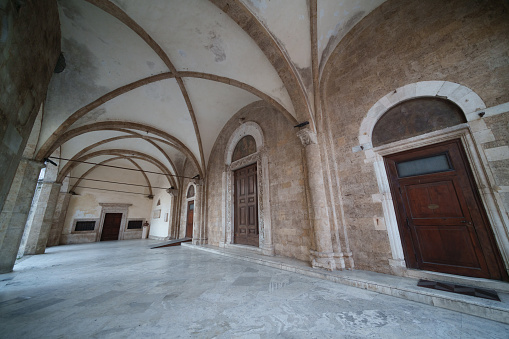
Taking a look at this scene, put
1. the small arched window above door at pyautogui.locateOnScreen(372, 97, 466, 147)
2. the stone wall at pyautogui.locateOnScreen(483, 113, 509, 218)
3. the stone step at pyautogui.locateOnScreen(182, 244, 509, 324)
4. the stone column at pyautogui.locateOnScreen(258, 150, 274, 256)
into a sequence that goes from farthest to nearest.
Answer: the stone column at pyautogui.locateOnScreen(258, 150, 274, 256) → the small arched window above door at pyautogui.locateOnScreen(372, 97, 466, 147) → the stone wall at pyautogui.locateOnScreen(483, 113, 509, 218) → the stone step at pyautogui.locateOnScreen(182, 244, 509, 324)

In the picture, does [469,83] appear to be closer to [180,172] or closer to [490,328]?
[490,328]

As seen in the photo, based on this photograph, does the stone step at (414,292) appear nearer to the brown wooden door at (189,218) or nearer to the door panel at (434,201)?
the door panel at (434,201)

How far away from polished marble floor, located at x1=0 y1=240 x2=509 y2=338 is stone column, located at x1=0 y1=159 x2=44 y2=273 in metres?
1.93

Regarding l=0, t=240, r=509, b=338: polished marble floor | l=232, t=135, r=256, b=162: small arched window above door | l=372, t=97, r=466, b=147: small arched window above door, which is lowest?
l=0, t=240, r=509, b=338: polished marble floor

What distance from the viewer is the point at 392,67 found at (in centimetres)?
371

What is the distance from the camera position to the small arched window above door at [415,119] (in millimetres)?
3115

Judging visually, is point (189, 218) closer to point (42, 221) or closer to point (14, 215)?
point (42, 221)

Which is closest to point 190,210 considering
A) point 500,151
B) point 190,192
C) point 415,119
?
point 190,192

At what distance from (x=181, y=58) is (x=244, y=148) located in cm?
360

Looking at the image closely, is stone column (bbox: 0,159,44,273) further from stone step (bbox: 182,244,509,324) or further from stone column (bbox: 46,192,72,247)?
stone column (bbox: 46,192,72,247)

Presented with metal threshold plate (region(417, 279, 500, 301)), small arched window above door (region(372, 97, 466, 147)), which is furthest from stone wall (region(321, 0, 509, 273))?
metal threshold plate (region(417, 279, 500, 301))

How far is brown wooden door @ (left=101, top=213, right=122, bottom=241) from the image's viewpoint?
13.7 metres

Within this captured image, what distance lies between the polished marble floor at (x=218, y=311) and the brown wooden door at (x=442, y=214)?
1.17 metres

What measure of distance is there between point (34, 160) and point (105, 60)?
364 cm
